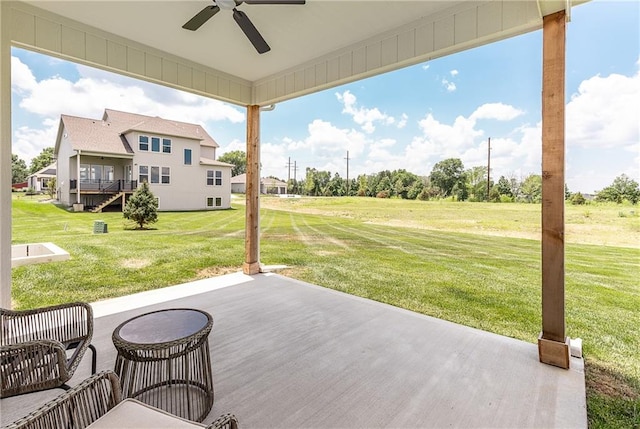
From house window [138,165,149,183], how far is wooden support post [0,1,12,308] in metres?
3.43

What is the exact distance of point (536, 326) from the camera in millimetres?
3441

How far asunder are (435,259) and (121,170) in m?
6.00

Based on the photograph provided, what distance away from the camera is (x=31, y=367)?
1.52 meters

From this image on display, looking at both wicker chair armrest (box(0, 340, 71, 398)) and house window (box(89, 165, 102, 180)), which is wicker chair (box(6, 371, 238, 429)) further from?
house window (box(89, 165, 102, 180))

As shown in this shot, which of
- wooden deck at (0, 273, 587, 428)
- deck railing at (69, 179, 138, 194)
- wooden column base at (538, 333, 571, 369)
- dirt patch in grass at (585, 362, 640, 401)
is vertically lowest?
dirt patch in grass at (585, 362, 640, 401)

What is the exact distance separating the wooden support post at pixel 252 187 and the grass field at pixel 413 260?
956mm

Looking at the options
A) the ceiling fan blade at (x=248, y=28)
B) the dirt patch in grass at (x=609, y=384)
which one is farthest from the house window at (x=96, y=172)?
the dirt patch in grass at (x=609, y=384)

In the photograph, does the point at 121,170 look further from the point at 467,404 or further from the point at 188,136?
the point at 467,404

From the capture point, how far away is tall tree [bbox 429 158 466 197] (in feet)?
17.5

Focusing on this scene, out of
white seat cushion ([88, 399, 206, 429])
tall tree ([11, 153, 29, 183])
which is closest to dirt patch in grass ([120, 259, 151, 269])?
tall tree ([11, 153, 29, 183])

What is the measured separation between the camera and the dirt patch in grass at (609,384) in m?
2.13

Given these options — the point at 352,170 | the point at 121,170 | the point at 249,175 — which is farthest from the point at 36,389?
the point at 352,170

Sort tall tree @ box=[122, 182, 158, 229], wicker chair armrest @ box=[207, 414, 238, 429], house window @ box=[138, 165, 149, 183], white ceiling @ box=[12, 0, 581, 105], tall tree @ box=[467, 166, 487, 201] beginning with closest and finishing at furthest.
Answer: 1. wicker chair armrest @ box=[207, 414, 238, 429]
2. white ceiling @ box=[12, 0, 581, 105]
3. tall tree @ box=[467, 166, 487, 201]
4. tall tree @ box=[122, 182, 158, 229]
5. house window @ box=[138, 165, 149, 183]

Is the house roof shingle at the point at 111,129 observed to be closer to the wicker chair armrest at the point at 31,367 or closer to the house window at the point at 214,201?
the house window at the point at 214,201
